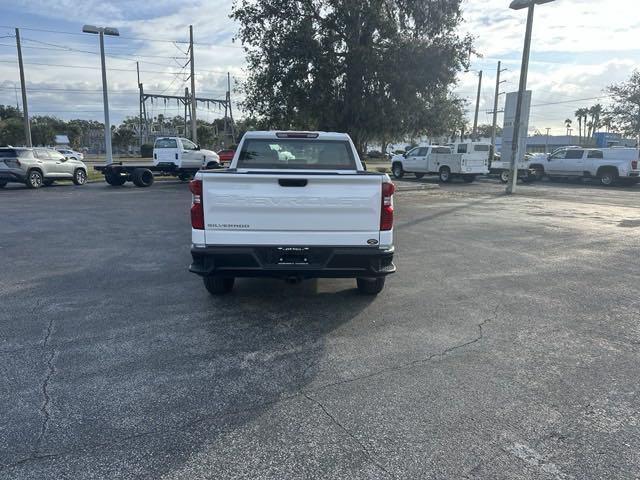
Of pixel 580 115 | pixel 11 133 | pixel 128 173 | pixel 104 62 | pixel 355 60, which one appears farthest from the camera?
pixel 580 115

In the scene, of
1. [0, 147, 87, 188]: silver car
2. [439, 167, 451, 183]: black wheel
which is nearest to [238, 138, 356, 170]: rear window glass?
[0, 147, 87, 188]: silver car

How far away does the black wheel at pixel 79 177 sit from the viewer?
22.2m

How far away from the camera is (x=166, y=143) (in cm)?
2289

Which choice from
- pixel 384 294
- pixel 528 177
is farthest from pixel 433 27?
pixel 384 294

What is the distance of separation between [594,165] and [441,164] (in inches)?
332

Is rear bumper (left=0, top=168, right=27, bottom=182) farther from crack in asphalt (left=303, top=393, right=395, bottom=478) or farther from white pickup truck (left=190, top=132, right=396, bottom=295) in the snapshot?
crack in asphalt (left=303, top=393, right=395, bottom=478)

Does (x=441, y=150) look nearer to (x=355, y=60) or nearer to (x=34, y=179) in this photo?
(x=355, y=60)

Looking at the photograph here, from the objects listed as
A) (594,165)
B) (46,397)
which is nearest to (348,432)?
(46,397)

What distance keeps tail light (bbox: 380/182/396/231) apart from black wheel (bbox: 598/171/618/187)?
1039 inches

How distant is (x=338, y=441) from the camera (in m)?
2.96

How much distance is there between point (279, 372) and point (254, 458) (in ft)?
3.63

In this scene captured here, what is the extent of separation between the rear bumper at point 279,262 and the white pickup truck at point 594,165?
26426 millimetres

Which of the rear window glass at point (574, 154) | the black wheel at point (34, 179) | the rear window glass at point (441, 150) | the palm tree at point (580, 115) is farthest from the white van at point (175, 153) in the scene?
the palm tree at point (580, 115)

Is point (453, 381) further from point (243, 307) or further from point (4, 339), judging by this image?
point (4, 339)
